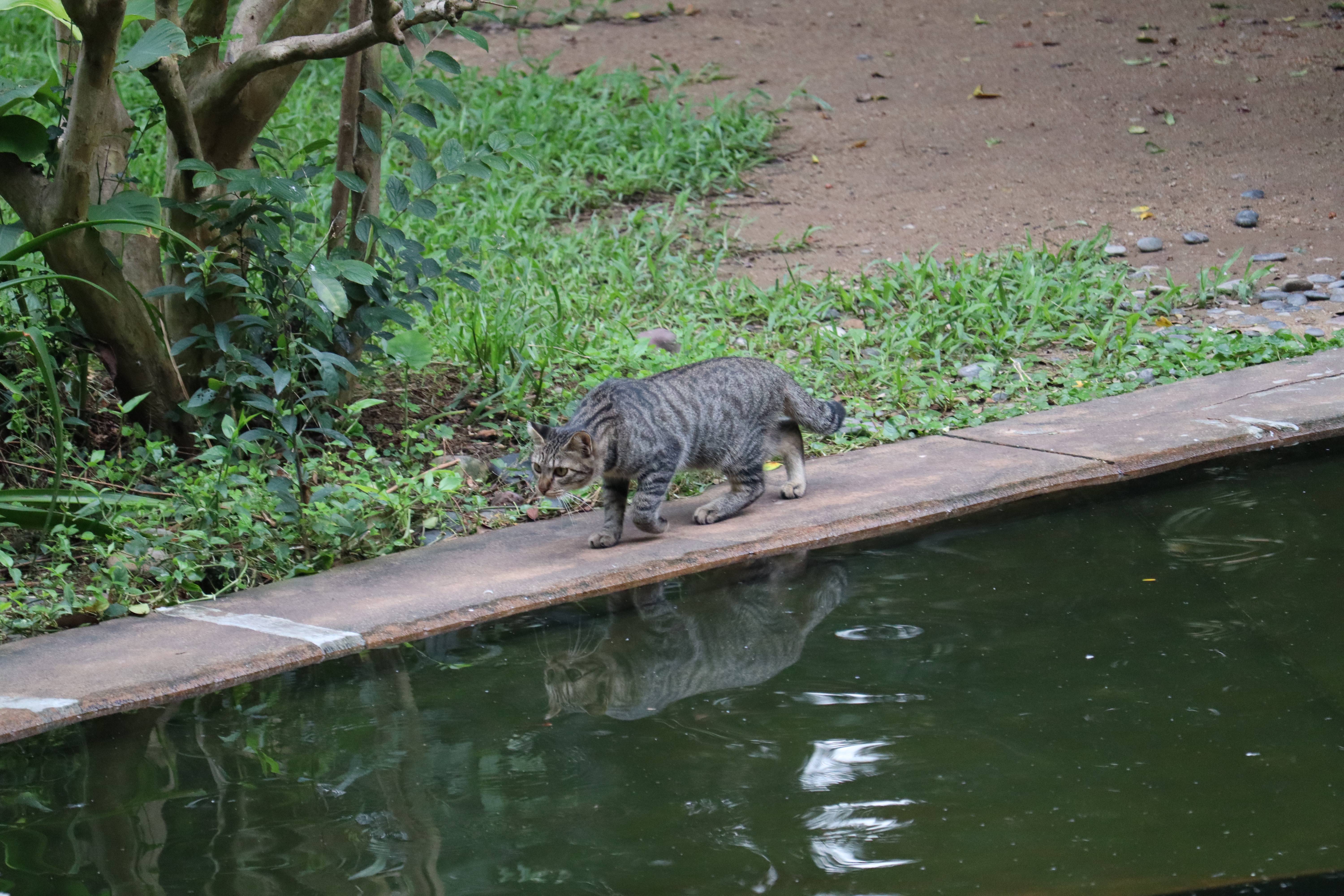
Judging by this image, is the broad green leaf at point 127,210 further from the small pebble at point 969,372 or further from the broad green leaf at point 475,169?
the small pebble at point 969,372

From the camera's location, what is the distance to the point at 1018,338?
22.6 feet

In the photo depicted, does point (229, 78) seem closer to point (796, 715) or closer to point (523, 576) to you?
point (523, 576)

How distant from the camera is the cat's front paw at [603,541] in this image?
183 inches

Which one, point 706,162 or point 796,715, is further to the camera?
point 706,162

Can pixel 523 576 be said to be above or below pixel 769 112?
below

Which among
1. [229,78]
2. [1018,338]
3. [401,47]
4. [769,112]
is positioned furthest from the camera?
[769,112]

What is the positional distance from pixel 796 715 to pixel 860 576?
1.04m

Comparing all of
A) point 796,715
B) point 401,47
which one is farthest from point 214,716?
point 401,47

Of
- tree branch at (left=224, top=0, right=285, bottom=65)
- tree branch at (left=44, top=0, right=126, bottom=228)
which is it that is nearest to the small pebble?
tree branch at (left=224, top=0, right=285, bottom=65)

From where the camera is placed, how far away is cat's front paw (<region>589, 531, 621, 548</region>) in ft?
15.3

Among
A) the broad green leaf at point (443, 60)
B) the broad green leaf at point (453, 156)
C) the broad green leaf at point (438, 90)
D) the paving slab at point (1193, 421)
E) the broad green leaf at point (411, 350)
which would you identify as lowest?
the paving slab at point (1193, 421)

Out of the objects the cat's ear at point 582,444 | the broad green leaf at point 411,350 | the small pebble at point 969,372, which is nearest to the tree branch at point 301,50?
the broad green leaf at point 411,350

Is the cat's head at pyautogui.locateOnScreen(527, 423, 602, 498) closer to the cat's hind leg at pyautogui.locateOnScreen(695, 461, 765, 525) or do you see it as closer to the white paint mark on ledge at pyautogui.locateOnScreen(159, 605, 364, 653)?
the cat's hind leg at pyautogui.locateOnScreen(695, 461, 765, 525)

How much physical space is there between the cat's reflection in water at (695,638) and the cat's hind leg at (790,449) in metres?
0.63
